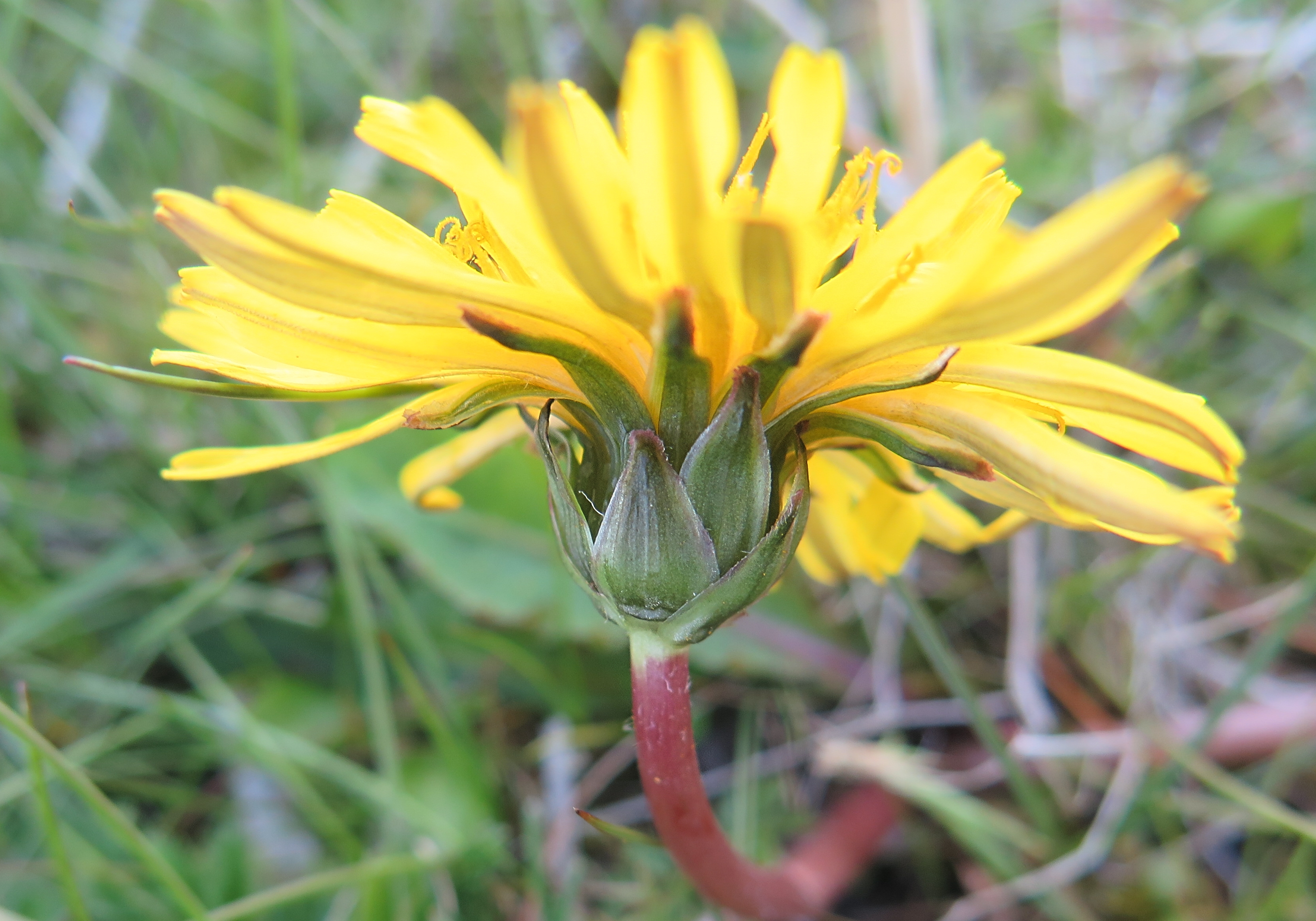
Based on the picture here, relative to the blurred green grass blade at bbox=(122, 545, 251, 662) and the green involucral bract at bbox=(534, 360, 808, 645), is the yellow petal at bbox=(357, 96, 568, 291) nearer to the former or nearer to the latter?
the green involucral bract at bbox=(534, 360, 808, 645)

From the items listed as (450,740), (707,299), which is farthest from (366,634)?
(707,299)

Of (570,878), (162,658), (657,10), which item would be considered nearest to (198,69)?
(657,10)

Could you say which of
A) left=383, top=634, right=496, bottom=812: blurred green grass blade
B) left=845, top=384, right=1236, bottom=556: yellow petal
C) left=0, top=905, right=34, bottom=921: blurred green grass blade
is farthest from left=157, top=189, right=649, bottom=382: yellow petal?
left=0, top=905, right=34, bottom=921: blurred green grass blade

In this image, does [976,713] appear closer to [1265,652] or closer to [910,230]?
[1265,652]

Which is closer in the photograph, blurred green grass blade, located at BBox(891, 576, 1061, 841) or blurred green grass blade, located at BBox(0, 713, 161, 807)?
blurred green grass blade, located at BBox(891, 576, 1061, 841)

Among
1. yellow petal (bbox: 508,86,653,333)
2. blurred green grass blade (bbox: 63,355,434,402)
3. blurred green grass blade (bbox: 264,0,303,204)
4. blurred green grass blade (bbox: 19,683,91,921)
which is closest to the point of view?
yellow petal (bbox: 508,86,653,333)

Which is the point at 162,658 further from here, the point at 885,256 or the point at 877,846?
the point at 885,256

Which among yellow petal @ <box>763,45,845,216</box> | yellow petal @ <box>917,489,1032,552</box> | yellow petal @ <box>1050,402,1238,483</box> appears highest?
yellow petal @ <box>763,45,845,216</box>
